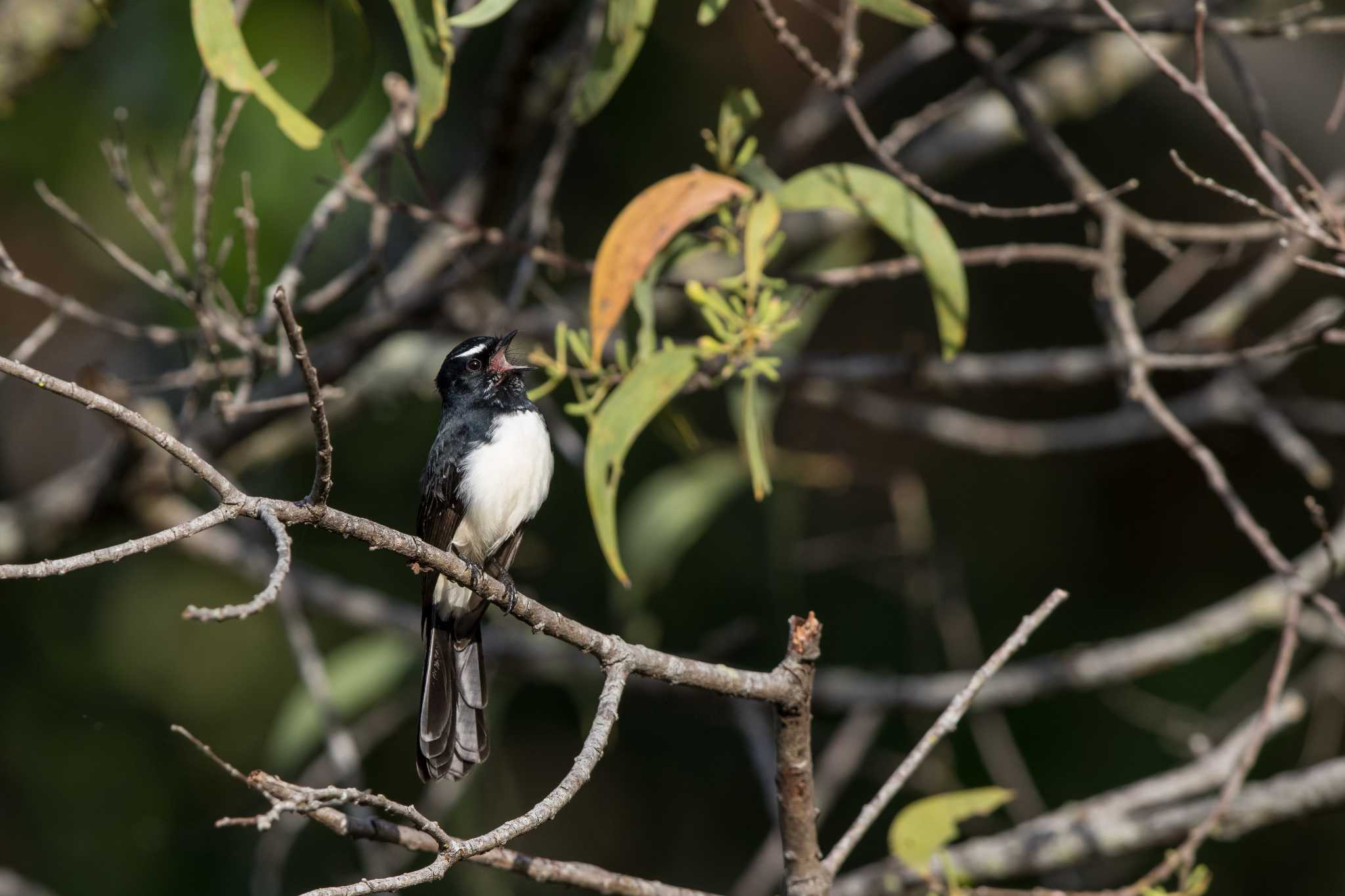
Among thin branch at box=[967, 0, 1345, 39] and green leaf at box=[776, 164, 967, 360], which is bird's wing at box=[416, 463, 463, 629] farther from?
thin branch at box=[967, 0, 1345, 39]

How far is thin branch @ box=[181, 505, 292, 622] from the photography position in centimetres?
162

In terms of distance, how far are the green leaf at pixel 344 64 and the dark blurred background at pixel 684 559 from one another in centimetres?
212

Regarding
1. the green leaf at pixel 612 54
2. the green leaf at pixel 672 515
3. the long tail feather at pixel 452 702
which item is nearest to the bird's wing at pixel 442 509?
the long tail feather at pixel 452 702

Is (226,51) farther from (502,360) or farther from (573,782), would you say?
(573,782)

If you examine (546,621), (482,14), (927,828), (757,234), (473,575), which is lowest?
(927,828)

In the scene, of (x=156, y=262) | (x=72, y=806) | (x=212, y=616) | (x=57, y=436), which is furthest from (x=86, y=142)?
(x=212, y=616)

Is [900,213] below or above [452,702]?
above

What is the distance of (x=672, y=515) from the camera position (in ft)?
15.6

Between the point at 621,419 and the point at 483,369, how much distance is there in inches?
38.1

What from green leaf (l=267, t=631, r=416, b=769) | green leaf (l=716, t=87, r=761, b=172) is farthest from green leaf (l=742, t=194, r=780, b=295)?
green leaf (l=267, t=631, r=416, b=769)

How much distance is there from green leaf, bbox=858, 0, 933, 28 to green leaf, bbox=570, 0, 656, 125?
487 millimetres

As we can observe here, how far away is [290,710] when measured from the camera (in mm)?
5086

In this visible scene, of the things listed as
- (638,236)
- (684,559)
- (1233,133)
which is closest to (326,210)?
(638,236)

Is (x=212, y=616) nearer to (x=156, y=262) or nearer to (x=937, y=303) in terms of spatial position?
(x=937, y=303)
